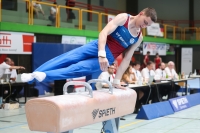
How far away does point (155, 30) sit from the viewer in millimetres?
20641

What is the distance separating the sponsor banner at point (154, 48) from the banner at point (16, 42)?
8471 mm

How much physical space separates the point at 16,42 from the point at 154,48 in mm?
10585

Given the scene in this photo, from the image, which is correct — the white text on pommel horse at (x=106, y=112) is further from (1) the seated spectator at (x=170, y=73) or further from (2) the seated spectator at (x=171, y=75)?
(1) the seated spectator at (x=170, y=73)

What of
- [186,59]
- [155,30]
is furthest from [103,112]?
[186,59]

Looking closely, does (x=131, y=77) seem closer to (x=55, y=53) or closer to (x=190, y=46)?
(x=55, y=53)

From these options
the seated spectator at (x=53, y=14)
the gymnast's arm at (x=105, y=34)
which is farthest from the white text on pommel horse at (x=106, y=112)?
the seated spectator at (x=53, y=14)

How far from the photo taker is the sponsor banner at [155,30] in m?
20.1

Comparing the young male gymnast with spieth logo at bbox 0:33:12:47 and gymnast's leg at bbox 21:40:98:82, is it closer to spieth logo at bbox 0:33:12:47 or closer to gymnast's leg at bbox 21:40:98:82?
gymnast's leg at bbox 21:40:98:82

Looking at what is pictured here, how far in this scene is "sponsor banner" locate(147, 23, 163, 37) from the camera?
20069 mm

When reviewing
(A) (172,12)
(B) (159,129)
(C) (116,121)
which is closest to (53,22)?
(B) (159,129)

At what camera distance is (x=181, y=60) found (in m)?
24.1

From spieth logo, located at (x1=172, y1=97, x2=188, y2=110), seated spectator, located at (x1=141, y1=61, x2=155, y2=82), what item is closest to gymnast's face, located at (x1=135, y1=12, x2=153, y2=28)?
spieth logo, located at (x1=172, y1=97, x2=188, y2=110)

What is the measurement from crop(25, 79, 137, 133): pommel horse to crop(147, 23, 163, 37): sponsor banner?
16.1 metres

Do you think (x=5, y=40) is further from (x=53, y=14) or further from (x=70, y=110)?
(x=70, y=110)
